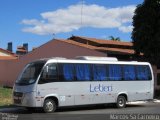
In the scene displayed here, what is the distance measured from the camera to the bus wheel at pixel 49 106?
21.7 m

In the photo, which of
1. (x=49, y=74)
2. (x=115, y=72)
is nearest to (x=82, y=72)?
(x=49, y=74)

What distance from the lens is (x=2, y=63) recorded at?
5162 centimetres

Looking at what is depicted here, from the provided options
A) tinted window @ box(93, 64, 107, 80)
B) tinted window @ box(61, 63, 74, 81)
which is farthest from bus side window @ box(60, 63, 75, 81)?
tinted window @ box(93, 64, 107, 80)

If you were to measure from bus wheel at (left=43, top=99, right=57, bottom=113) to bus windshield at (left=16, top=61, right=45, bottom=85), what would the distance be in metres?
1.30

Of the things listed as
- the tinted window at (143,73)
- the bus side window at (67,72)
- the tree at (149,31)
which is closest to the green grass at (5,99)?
the bus side window at (67,72)

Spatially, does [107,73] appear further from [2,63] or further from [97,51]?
[2,63]

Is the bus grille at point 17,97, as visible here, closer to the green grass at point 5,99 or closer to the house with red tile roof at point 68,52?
the green grass at point 5,99

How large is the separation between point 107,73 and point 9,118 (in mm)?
8127

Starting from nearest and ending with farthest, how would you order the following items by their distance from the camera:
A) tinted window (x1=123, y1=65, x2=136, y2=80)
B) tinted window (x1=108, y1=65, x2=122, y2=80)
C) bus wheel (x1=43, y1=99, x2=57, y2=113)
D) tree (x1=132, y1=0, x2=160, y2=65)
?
bus wheel (x1=43, y1=99, x2=57, y2=113), tinted window (x1=108, y1=65, x2=122, y2=80), tinted window (x1=123, y1=65, x2=136, y2=80), tree (x1=132, y1=0, x2=160, y2=65)

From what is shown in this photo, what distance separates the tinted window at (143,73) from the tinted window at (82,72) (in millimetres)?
4073

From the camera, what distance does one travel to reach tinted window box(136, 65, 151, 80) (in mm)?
26750

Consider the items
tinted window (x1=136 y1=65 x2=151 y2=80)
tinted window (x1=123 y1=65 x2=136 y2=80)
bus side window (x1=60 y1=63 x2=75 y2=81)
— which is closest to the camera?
bus side window (x1=60 y1=63 x2=75 y2=81)

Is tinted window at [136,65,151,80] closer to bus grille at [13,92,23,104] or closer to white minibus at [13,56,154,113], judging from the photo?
white minibus at [13,56,154,113]

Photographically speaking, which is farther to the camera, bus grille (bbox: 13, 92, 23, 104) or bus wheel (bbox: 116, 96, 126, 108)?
bus wheel (bbox: 116, 96, 126, 108)
